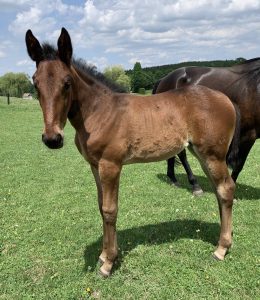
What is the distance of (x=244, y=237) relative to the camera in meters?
4.71

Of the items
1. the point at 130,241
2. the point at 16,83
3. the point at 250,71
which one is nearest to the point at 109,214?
the point at 130,241

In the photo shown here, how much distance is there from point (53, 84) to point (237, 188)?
16.1ft

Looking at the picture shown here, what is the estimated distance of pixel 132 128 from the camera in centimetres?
373

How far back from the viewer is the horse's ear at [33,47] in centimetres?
324

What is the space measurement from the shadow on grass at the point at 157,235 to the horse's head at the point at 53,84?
1.84 m

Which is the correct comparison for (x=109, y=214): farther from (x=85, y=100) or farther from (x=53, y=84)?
(x=53, y=84)

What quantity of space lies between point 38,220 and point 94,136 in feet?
8.26

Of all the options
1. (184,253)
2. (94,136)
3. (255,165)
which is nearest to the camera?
(94,136)

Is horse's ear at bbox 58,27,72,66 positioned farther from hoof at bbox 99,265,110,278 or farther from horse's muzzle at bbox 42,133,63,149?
hoof at bbox 99,265,110,278

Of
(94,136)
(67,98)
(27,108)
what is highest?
(67,98)

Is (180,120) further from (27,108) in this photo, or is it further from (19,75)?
(19,75)

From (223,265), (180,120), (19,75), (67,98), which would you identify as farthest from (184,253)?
(19,75)

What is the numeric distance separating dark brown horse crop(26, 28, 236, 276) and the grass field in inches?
12.4

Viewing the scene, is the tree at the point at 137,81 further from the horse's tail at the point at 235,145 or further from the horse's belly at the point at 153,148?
the horse's belly at the point at 153,148
